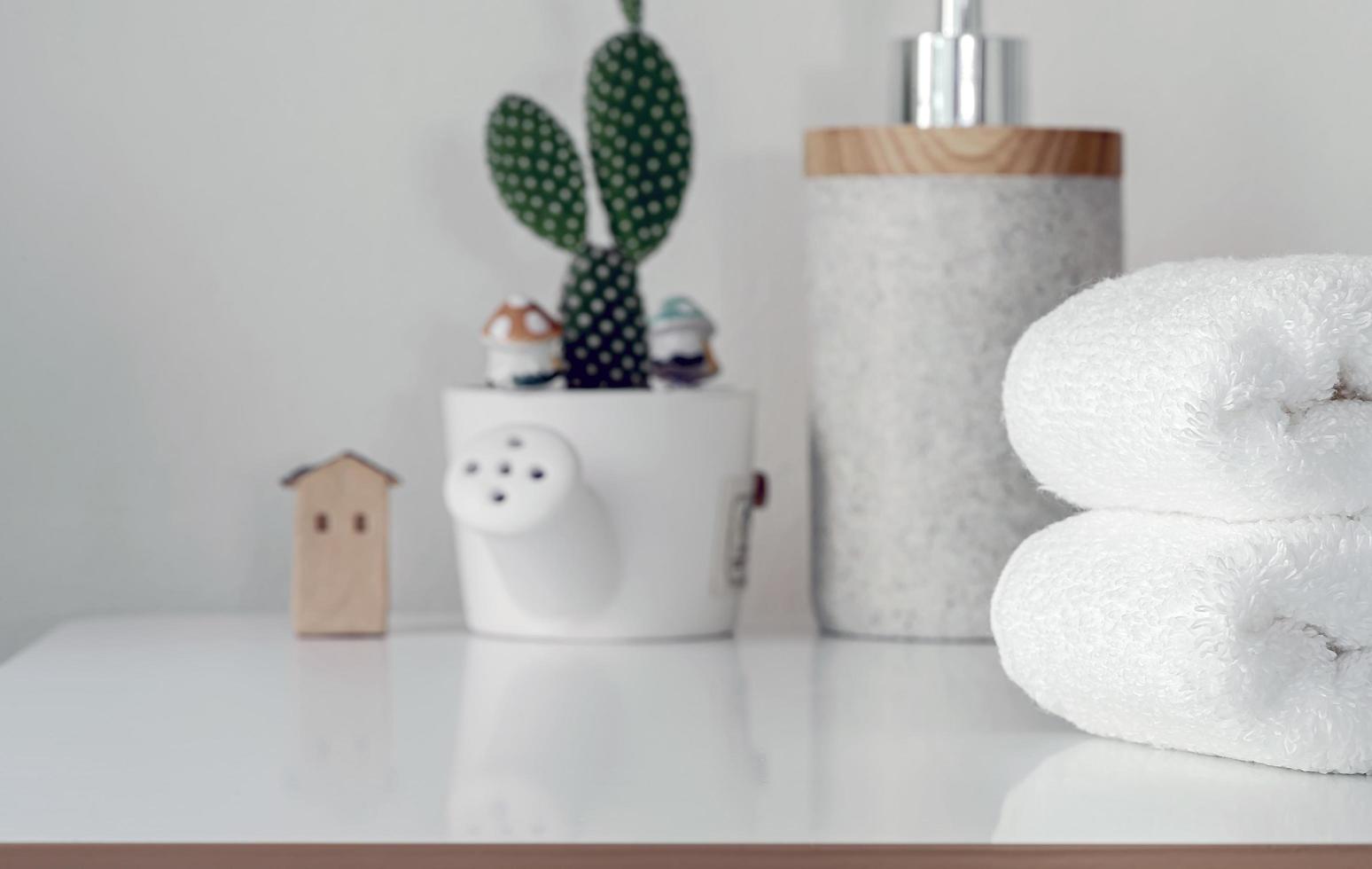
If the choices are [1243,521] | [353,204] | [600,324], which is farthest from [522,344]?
[1243,521]

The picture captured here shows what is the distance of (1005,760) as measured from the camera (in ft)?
1.61

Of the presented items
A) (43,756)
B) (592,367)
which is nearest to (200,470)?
(592,367)

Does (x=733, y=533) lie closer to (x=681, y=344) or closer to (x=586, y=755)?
(x=681, y=344)

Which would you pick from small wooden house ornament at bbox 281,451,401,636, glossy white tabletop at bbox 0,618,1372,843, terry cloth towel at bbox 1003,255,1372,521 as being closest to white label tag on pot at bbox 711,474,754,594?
glossy white tabletop at bbox 0,618,1372,843

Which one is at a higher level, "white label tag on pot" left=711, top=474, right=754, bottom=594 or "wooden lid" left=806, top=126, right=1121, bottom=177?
"wooden lid" left=806, top=126, right=1121, bottom=177

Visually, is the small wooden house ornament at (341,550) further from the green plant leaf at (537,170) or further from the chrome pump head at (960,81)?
the chrome pump head at (960,81)

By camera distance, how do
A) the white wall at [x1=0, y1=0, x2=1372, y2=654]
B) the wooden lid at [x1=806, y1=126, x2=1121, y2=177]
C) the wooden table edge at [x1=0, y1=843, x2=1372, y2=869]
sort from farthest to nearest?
the white wall at [x1=0, y1=0, x2=1372, y2=654]
the wooden lid at [x1=806, y1=126, x2=1121, y2=177]
the wooden table edge at [x1=0, y1=843, x2=1372, y2=869]

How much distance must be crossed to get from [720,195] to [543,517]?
0.81ft

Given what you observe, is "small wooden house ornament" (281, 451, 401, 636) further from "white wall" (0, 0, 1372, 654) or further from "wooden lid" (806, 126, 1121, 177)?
"wooden lid" (806, 126, 1121, 177)

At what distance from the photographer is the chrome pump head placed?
73 cm

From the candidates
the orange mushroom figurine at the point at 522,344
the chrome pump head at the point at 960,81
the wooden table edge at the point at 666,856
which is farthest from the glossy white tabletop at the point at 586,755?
the chrome pump head at the point at 960,81

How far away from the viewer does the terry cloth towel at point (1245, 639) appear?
451mm

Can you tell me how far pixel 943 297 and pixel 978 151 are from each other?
0.06 metres

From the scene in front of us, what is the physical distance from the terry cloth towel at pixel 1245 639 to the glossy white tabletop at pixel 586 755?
0.04 ft
